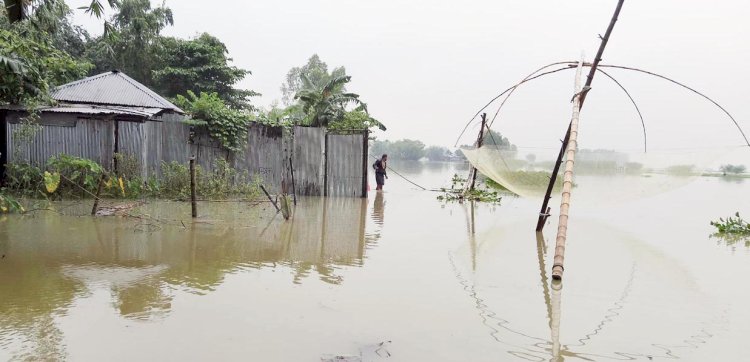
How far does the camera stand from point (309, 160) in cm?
1171

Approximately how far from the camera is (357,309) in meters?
4.00

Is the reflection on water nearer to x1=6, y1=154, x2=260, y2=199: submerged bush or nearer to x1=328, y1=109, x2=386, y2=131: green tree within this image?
x1=6, y1=154, x2=260, y2=199: submerged bush

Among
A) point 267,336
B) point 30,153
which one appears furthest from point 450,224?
point 30,153

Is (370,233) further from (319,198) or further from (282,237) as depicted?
(319,198)

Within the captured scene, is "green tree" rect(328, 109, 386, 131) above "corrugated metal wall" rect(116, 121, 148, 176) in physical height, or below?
above

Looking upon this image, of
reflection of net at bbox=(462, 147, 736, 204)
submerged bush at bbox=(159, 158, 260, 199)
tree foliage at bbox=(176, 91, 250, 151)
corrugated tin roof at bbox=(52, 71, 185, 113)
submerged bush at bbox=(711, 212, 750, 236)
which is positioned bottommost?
submerged bush at bbox=(711, 212, 750, 236)

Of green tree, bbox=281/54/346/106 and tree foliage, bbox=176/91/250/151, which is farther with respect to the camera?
green tree, bbox=281/54/346/106

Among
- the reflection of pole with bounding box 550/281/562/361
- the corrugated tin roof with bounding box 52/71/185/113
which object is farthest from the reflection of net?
the corrugated tin roof with bounding box 52/71/185/113

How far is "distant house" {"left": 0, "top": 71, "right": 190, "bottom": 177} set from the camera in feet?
31.5

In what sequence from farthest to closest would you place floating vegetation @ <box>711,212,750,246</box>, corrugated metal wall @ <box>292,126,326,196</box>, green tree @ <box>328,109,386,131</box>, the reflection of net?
green tree @ <box>328,109,386,131</box>, corrugated metal wall @ <box>292,126,326,196</box>, floating vegetation @ <box>711,212,750,246</box>, the reflection of net

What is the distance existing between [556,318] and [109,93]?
1167cm

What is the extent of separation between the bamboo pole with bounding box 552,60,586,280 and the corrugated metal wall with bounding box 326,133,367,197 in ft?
20.4

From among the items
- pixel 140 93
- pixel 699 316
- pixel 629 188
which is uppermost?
pixel 140 93

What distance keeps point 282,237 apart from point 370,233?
1.44 meters
